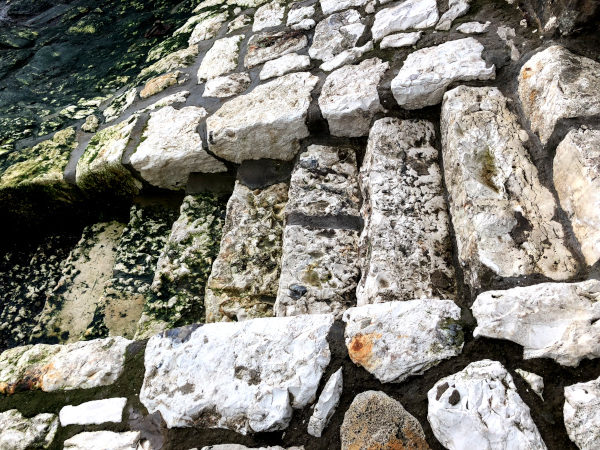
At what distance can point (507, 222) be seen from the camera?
3.66 feet

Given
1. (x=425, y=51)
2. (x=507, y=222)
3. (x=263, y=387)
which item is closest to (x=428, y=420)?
(x=263, y=387)

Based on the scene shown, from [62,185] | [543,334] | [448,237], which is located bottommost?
[448,237]

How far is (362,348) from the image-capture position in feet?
3.23

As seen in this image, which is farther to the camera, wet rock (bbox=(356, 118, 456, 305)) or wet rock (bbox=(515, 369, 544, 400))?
wet rock (bbox=(356, 118, 456, 305))

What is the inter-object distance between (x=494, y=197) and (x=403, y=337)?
0.50 m

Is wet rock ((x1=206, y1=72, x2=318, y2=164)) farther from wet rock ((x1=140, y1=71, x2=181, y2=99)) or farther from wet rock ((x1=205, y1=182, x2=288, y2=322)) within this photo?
wet rock ((x1=140, y1=71, x2=181, y2=99))

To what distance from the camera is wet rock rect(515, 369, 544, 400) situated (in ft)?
2.73

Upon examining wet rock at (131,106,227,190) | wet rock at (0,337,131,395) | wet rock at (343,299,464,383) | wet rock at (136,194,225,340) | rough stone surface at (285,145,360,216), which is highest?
wet rock at (131,106,227,190)

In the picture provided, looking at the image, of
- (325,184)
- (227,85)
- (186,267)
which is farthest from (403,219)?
(227,85)

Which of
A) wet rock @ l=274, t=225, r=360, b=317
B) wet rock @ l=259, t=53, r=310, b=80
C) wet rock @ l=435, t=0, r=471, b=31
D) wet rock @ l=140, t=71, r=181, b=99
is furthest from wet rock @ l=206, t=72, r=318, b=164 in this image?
wet rock @ l=140, t=71, r=181, b=99

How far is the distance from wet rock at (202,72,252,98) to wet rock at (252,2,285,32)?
511 millimetres

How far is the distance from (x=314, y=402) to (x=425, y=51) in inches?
54.0

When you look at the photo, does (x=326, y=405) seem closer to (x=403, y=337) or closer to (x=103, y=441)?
(x=403, y=337)

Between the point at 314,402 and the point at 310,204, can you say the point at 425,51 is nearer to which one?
the point at 310,204
